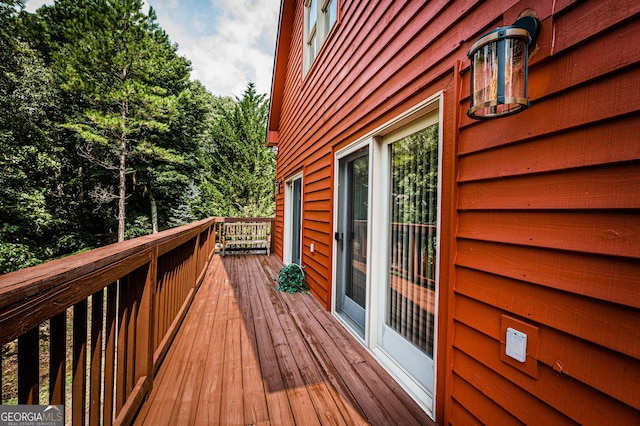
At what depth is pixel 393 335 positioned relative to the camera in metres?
2.20

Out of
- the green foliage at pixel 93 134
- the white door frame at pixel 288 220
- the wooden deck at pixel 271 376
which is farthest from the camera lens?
the green foliage at pixel 93 134

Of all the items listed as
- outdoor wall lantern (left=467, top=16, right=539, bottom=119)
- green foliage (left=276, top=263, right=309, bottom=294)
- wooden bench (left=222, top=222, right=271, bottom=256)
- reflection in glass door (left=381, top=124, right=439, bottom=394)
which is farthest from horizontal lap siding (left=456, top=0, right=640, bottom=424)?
wooden bench (left=222, top=222, right=271, bottom=256)

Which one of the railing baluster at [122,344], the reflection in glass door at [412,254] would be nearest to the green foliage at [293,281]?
the reflection in glass door at [412,254]

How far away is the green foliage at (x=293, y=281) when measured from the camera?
4121mm

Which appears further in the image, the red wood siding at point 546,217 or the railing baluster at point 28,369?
the red wood siding at point 546,217

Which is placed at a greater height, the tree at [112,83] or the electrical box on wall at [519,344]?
the tree at [112,83]

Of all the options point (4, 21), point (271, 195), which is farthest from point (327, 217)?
point (4, 21)

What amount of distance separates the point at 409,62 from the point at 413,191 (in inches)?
35.8

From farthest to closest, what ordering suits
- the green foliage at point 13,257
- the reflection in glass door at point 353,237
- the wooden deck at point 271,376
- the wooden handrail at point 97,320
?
1. the green foliage at point 13,257
2. the reflection in glass door at point 353,237
3. the wooden deck at point 271,376
4. the wooden handrail at point 97,320

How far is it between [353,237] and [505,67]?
2032 mm

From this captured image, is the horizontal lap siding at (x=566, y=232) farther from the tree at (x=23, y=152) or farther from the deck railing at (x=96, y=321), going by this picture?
the tree at (x=23, y=152)

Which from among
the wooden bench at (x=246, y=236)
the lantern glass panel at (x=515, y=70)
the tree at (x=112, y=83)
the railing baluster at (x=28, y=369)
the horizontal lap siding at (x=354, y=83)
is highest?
the tree at (x=112, y=83)

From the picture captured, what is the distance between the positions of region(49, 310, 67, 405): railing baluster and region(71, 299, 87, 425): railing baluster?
0.22 feet

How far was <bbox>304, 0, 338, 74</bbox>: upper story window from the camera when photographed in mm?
3730
